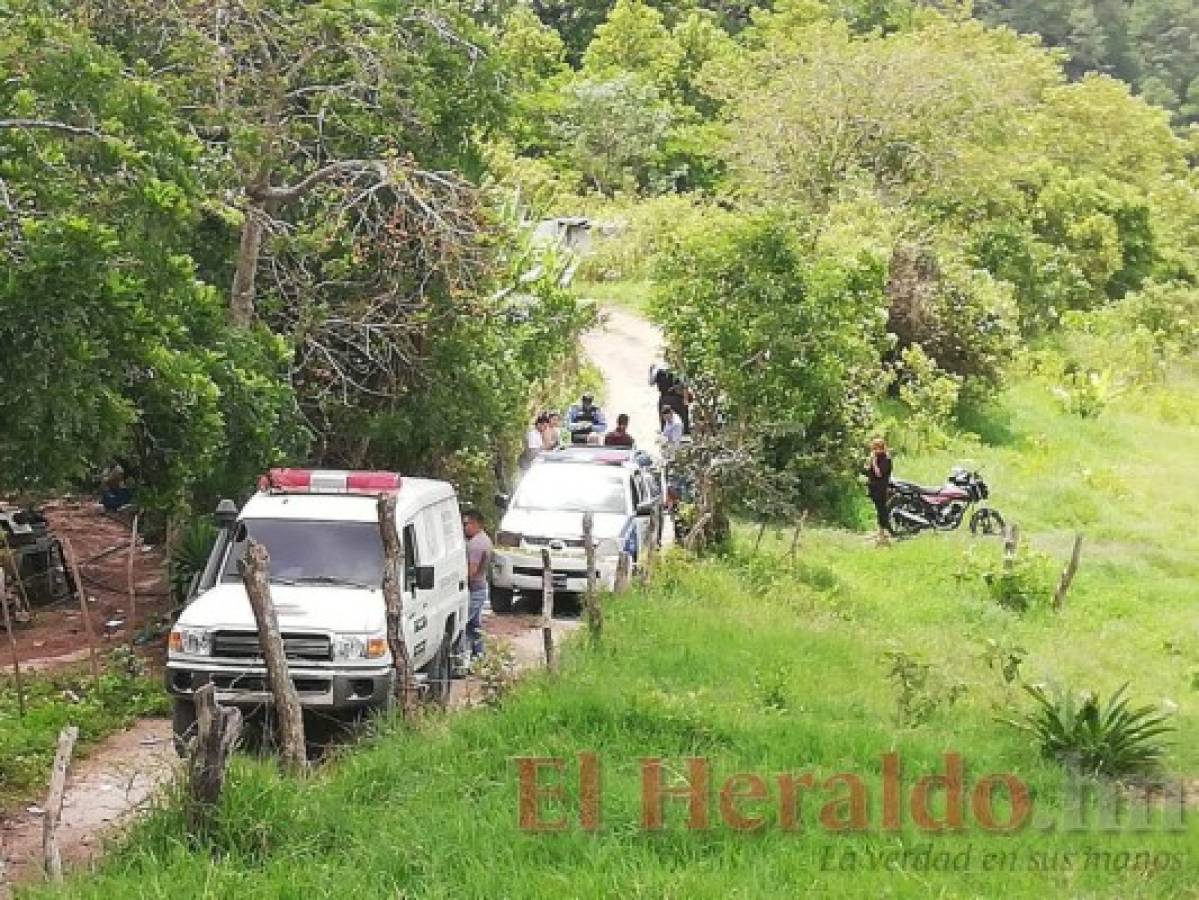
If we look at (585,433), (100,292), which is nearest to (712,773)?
(100,292)

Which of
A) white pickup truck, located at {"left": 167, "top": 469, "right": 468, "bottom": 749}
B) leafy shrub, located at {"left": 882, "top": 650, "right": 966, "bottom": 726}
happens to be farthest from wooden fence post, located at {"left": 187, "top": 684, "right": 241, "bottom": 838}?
leafy shrub, located at {"left": 882, "top": 650, "right": 966, "bottom": 726}

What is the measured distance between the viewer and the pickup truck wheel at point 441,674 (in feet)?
38.2

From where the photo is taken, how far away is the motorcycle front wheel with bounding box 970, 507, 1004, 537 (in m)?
22.5

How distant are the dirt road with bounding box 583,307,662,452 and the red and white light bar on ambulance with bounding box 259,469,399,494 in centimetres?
1472

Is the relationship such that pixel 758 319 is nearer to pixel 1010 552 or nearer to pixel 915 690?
pixel 1010 552

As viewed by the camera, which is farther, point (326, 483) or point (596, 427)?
point (596, 427)

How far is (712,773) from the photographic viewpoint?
8562 millimetres

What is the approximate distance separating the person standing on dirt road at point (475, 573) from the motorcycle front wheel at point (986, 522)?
10.9m

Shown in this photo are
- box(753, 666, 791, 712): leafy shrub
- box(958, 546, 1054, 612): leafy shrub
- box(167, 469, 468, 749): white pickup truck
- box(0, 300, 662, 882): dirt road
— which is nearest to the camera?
box(0, 300, 662, 882): dirt road

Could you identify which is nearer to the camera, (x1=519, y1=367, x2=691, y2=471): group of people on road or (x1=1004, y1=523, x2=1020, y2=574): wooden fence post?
(x1=1004, y1=523, x2=1020, y2=574): wooden fence post

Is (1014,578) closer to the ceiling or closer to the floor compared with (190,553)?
closer to the floor

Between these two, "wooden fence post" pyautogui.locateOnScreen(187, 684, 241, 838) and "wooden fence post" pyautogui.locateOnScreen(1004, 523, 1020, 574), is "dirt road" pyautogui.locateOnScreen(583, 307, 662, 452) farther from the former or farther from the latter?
"wooden fence post" pyautogui.locateOnScreen(187, 684, 241, 838)

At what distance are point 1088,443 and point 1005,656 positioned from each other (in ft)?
65.1

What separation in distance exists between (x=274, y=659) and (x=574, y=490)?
9.04 metres
